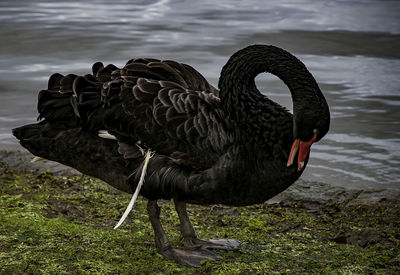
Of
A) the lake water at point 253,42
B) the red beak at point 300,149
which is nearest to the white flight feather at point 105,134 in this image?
the red beak at point 300,149

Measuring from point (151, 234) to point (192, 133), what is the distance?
0.93 metres

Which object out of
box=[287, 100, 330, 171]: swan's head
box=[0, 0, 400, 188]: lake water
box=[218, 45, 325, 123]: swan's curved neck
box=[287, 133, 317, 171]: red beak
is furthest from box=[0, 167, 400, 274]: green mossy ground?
box=[0, 0, 400, 188]: lake water

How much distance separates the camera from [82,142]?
156 inches

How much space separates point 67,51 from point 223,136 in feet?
23.4

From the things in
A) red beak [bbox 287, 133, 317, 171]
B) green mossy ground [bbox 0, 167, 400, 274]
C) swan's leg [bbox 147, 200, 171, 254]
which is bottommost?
green mossy ground [bbox 0, 167, 400, 274]

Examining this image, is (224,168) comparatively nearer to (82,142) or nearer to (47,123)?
(82,142)

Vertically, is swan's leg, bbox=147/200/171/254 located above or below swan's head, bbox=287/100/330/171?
below

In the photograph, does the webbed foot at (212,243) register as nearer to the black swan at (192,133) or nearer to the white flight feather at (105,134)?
the black swan at (192,133)

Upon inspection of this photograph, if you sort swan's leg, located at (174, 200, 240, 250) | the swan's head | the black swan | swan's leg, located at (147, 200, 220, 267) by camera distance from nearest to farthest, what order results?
the swan's head → the black swan → swan's leg, located at (147, 200, 220, 267) → swan's leg, located at (174, 200, 240, 250)

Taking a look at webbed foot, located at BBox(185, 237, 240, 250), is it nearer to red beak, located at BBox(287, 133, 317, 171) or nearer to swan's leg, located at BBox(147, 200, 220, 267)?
swan's leg, located at BBox(147, 200, 220, 267)

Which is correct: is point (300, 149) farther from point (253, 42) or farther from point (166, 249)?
point (253, 42)

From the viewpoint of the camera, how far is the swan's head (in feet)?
11.2

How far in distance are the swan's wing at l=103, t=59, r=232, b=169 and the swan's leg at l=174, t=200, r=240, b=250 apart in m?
0.42

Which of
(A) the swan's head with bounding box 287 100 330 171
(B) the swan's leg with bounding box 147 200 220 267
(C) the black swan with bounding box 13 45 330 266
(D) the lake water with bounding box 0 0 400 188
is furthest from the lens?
(D) the lake water with bounding box 0 0 400 188
